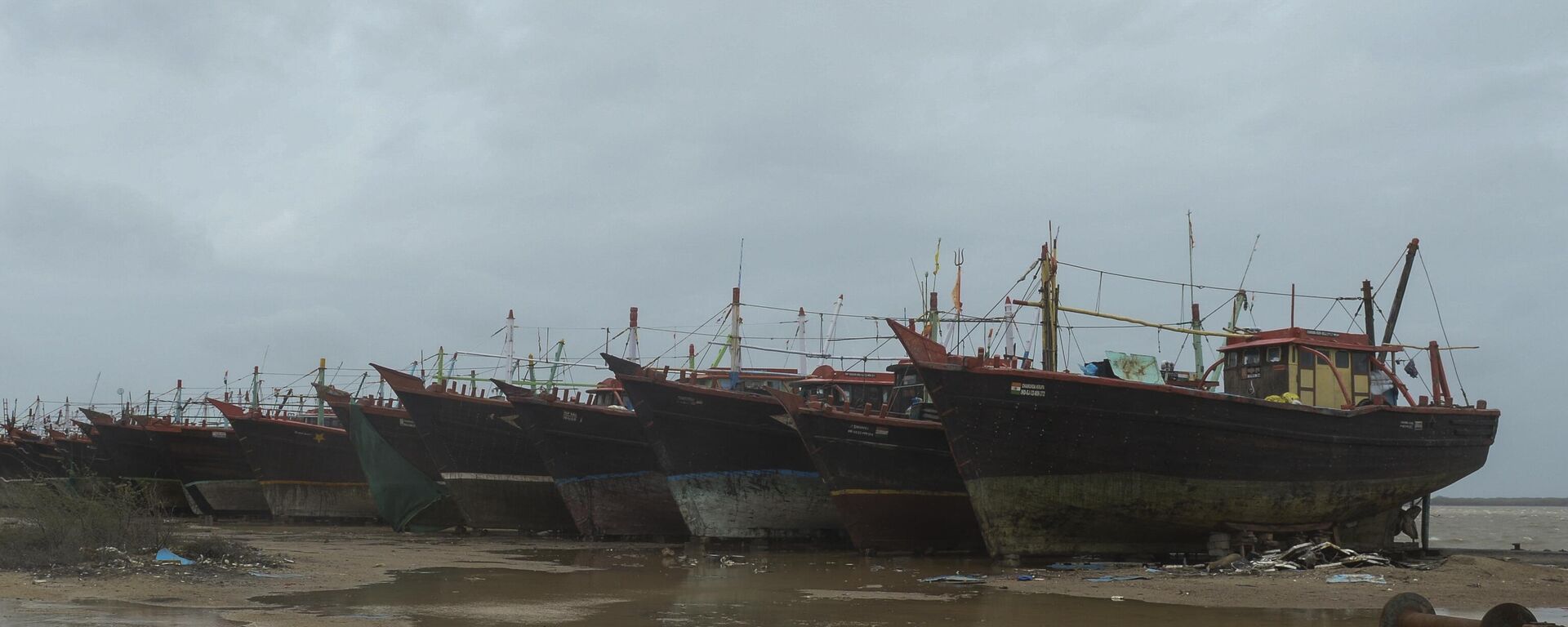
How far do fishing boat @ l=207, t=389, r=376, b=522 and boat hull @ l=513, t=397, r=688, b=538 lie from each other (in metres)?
9.60

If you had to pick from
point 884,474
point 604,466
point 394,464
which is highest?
point 884,474

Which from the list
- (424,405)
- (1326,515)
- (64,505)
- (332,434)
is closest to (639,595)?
(64,505)

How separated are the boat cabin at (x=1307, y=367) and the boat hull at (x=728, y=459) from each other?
28.0 feet

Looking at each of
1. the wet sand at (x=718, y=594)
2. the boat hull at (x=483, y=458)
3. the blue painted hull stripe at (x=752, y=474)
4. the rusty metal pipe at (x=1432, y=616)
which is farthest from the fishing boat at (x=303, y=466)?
the rusty metal pipe at (x=1432, y=616)

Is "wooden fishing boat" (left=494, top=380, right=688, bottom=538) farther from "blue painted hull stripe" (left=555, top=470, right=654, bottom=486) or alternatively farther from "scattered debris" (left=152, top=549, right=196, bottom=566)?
"scattered debris" (left=152, top=549, right=196, bottom=566)

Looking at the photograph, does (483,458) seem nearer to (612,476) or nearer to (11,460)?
(612,476)

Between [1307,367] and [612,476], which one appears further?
[612,476]

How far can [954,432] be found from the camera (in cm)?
1958

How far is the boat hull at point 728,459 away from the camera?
24.9 metres

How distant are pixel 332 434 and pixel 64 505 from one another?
17429 mm

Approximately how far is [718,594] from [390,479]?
61.6 feet

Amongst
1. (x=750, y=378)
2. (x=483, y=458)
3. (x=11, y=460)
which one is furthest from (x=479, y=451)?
(x=11, y=460)

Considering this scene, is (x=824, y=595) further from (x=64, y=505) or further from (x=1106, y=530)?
(x=64, y=505)

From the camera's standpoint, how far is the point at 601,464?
28094mm
